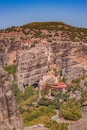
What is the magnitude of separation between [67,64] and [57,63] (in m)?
A: 2.49

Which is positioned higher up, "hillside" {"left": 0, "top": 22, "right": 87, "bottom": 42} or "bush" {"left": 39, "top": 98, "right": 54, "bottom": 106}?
"hillside" {"left": 0, "top": 22, "right": 87, "bottom": 42}

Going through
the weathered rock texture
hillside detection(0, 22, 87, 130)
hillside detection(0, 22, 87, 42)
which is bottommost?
hillside detection(0, 22, 87, 130)

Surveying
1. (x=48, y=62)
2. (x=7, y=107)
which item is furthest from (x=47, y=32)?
(x=7, y=107)

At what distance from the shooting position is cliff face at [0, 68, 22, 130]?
27.5 metres

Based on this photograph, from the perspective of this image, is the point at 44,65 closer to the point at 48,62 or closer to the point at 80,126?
the point at 48,62

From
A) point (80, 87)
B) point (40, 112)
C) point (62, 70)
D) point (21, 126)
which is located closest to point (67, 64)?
point (62, 70)

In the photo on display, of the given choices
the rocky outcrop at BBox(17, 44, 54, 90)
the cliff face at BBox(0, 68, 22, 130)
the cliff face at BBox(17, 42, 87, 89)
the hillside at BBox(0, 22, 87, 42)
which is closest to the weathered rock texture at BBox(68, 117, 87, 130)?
the cliff face at BBox(0, 68, 22, 130)

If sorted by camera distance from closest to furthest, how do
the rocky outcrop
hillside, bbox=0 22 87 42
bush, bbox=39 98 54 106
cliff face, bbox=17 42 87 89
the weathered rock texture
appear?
the weathered rock texture, bush, bbox=39 98 54 106, the rocky outcrop, cliff face, bbox=17 42 87 89, hillside, bbox=0 22 87 42

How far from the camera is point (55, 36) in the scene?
89.8 m

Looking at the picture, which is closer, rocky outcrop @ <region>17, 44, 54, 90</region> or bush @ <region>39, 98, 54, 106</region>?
bush @ <region>39, 98, 54, 106</region>

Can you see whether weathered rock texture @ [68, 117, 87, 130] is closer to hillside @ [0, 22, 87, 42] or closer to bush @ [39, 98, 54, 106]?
bush @ [39, 98, 54, 106]

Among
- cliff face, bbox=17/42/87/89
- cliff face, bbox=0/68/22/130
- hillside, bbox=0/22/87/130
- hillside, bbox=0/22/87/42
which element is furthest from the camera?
hillside, bbox=0/22/87/42

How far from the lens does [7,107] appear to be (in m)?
28.5

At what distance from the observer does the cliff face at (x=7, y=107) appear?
27547mm
